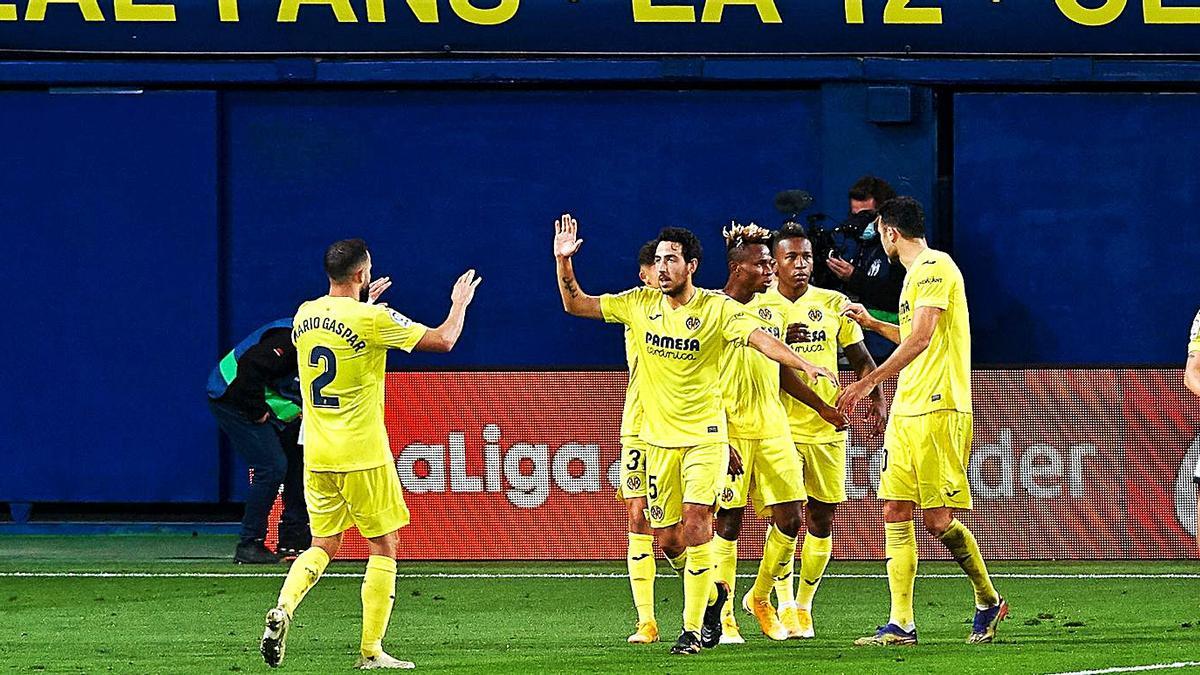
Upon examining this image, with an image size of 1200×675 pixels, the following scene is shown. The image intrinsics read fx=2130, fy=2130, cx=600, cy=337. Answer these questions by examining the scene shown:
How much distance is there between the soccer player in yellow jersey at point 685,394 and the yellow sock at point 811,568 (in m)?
0.71

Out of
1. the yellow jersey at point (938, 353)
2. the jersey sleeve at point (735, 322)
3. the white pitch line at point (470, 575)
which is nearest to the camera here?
the jersey sleeve at point (735, 322)

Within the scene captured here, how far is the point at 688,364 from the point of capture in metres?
10.1

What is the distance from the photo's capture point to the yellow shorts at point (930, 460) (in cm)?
1016

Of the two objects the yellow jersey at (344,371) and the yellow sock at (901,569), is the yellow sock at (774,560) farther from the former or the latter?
the yellow jersey at (344,371)

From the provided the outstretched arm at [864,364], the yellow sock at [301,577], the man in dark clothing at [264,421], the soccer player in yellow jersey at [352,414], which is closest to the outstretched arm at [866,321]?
the outstretched arm at [864,364]

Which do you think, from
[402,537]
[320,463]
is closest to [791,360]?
[320,463]

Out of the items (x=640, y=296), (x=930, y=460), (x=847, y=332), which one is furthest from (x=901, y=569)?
(x=640, y=296)

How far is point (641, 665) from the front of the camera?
31.1 ft

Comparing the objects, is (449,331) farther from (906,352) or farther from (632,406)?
(906,352)

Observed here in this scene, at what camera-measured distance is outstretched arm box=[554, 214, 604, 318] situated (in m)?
10.1

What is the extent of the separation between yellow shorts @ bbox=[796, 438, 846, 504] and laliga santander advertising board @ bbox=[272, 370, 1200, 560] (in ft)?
10.1

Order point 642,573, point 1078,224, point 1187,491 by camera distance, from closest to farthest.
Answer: point 642,573
point 1187,491
point 1078,224

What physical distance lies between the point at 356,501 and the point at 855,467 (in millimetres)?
5328

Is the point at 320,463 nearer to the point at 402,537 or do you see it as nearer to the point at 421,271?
the point at 402,537
